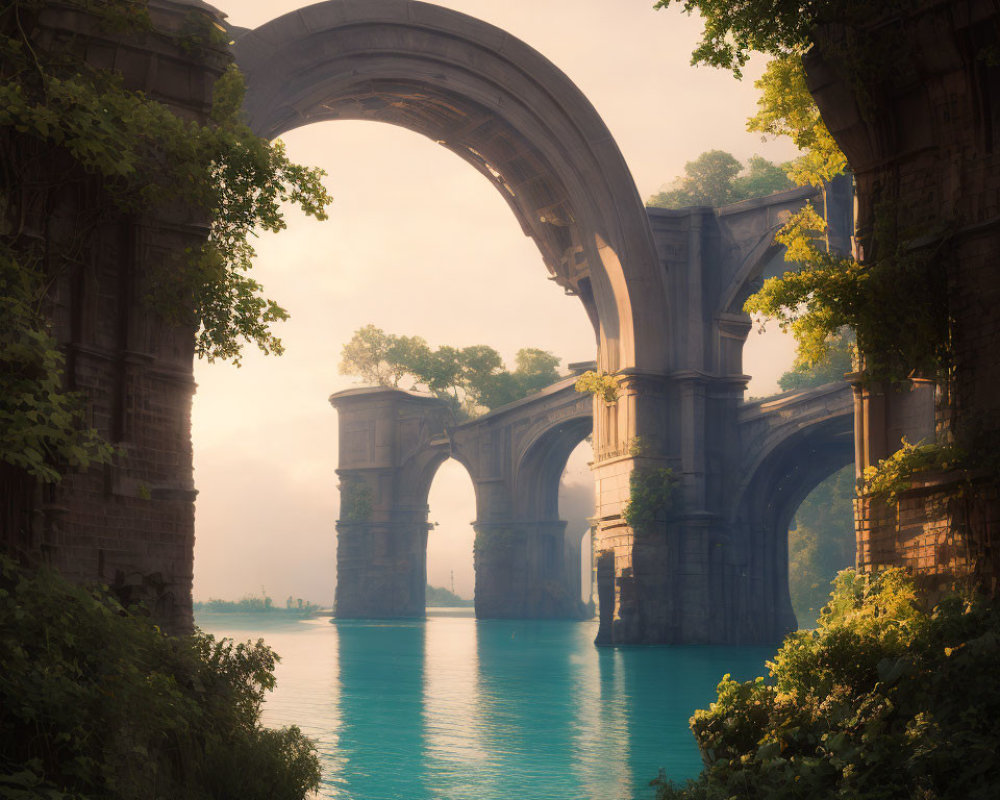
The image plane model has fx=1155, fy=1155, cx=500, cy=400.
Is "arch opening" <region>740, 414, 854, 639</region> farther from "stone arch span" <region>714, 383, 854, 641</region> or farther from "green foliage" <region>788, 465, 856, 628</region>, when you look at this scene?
"green foliage" <region>788, 465, 856, 628</region>

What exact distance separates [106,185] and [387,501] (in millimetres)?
39151

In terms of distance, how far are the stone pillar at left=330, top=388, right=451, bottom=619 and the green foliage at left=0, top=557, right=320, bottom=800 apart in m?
39.7

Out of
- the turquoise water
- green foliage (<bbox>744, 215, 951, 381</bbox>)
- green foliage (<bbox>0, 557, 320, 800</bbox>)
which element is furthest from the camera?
the turquoise water

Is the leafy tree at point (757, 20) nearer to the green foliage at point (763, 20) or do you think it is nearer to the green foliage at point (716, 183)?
the green foliage at point (763, 20)

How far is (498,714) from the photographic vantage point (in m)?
15.2

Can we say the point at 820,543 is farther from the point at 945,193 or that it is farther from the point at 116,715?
the point at 116,715

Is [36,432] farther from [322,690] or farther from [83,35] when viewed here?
[322,690]

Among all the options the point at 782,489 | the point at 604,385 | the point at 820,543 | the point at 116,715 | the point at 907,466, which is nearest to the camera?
the point at 116,715

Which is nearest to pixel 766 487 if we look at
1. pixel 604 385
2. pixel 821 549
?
pixel 604 385

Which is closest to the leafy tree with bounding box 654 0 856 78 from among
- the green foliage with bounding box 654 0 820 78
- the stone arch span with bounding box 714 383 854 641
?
the green foliage with bounding box 654 0 820 78

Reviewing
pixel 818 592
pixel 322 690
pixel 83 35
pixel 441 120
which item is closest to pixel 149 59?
pixel 83 35

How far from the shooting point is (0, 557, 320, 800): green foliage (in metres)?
7.23

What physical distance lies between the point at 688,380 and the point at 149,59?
61.6 ft

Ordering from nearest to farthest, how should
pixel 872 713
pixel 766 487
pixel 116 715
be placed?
pixel 116 715, pixel 872 713, pixel 766 487
